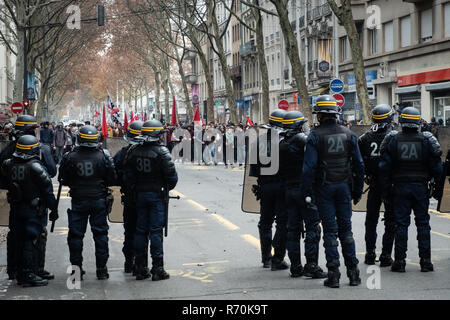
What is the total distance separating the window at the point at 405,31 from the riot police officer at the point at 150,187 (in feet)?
90.6

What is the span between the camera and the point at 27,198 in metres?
8.52

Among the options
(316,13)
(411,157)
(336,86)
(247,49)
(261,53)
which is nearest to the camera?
(411,157)

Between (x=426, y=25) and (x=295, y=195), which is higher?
(x=426, y=25)

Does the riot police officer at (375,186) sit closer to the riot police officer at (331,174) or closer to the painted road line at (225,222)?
the riot police officer at (331,174)

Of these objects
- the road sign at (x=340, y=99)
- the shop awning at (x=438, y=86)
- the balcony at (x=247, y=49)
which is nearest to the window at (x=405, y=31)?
the shop awning at (x=438, y=86)

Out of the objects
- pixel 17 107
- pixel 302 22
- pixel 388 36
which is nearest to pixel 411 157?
pixel 17 107

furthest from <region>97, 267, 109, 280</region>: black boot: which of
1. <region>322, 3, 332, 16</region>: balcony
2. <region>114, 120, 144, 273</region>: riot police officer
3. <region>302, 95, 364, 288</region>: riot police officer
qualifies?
<region>322, 3, 332, 16</region>: balcony

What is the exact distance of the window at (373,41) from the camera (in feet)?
126

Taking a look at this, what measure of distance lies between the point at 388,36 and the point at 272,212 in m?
29.1

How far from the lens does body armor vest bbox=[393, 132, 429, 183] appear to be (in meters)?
8.73

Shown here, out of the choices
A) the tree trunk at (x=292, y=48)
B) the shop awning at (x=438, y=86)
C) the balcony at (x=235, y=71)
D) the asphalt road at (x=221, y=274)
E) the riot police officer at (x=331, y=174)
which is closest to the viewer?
the asphalt road at (x=221, y=274)

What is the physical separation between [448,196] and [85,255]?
463cm

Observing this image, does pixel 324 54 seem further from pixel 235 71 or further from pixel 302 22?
pixel 235 71
